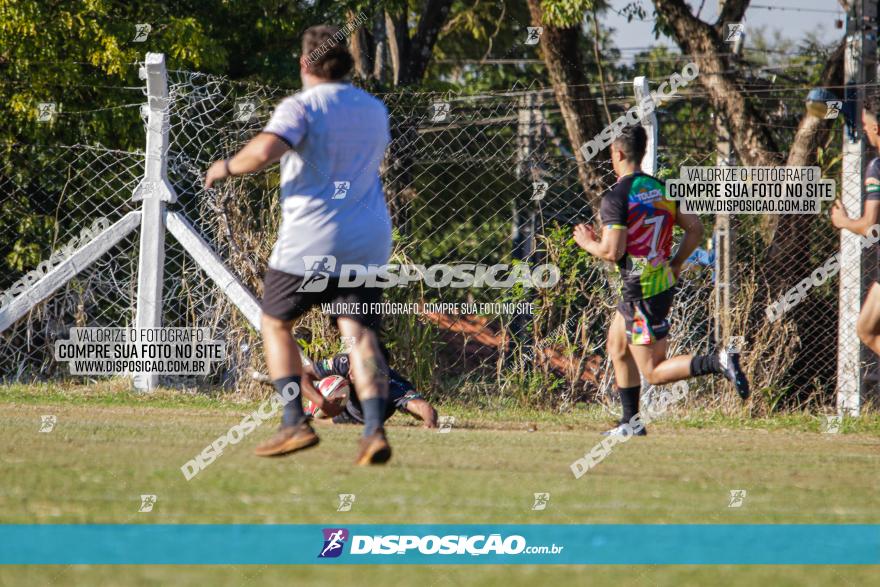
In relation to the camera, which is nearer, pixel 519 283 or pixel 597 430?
pixel 597 430

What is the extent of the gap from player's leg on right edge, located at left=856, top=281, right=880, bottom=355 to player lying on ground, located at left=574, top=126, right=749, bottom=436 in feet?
2.58

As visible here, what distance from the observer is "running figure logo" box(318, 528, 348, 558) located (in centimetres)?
373

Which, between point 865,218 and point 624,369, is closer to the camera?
point 865,218

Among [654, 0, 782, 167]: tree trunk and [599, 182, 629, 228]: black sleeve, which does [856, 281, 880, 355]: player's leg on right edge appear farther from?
[654, 0, 782, 167]: tree trunk

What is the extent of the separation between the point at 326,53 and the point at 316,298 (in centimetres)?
113

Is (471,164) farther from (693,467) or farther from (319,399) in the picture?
(693,467)

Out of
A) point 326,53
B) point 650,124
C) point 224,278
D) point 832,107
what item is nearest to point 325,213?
point 326,53

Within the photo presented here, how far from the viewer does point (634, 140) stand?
713 centimetres

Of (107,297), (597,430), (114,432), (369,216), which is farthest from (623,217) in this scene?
(107,297)

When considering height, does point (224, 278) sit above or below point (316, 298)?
below

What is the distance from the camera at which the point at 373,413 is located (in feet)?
16.2

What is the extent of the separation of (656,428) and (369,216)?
3.95 metres

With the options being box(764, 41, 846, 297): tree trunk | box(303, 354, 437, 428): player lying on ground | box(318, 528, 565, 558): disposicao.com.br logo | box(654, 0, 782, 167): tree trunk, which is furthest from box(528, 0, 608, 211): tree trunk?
box(318, 528, 565, 558): disposicao.com.br logo

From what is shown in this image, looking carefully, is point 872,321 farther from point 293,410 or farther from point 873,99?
point 293,410
